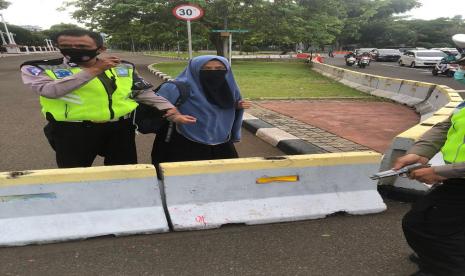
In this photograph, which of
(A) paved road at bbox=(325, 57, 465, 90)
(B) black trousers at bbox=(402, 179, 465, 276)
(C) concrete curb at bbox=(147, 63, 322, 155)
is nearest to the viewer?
(B) black trousers at bbox=(402, 179, 465, 276)

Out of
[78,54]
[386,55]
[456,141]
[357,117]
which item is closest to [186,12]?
[357,117]

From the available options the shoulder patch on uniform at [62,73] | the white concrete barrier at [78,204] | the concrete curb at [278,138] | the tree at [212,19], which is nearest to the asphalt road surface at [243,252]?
the white concrete barrier at [78,204]

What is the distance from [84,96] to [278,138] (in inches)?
141

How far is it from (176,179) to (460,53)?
6.93ft

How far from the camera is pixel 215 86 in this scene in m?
3.30

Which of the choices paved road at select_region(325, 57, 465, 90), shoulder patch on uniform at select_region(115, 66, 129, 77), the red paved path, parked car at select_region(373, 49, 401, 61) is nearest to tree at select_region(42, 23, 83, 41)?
shoulder patch on uniform at select_region(115, 66, 129, 77)

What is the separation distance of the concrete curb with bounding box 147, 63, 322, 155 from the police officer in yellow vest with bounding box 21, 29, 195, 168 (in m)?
2.56

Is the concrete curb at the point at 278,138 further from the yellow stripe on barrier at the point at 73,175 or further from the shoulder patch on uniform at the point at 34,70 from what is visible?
the shoulder patch on uniform at the point at 34,70

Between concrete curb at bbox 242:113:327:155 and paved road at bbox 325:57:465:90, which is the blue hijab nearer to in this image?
concrete curb at bbox 242:113:327:155

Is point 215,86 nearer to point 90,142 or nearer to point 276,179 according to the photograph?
point 276,179

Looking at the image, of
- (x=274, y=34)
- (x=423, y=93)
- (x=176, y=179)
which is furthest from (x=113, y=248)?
(x=274, y=34)

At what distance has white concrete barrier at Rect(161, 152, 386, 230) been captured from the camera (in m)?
3.11

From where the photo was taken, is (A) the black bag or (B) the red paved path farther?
(B) the red paved path

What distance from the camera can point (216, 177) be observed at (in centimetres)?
316
